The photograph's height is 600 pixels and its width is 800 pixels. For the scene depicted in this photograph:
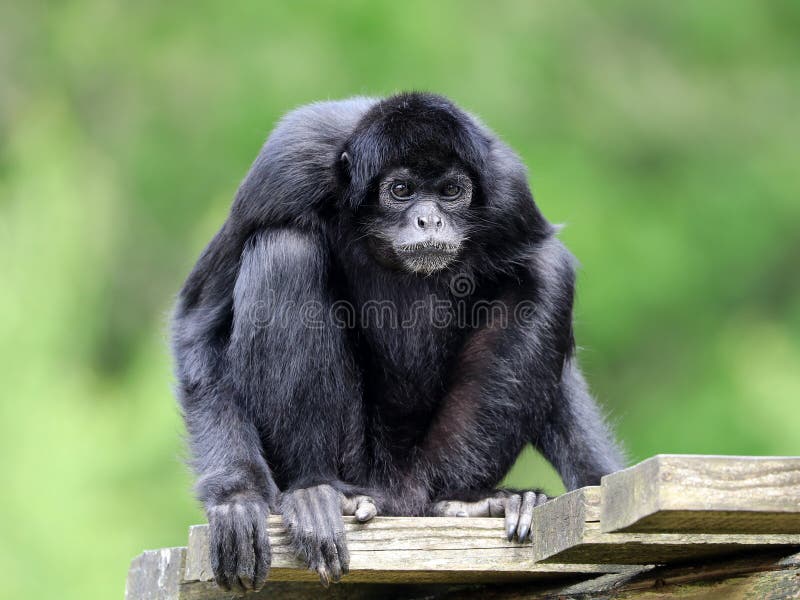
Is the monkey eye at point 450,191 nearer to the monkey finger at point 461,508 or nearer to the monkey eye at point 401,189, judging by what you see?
the monkey eye at point 401,189

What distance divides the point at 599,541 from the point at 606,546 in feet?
0.38

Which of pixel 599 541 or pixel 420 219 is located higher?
pixel 420 219

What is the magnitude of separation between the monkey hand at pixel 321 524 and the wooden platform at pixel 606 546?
0.20 feet

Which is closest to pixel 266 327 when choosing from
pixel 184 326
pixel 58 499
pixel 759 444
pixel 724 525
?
pixel 184 326

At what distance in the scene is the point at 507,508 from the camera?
5.52 m

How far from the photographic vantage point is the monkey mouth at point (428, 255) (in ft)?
22.2

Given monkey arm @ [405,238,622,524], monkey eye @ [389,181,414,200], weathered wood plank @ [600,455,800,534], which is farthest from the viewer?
monkey eye @ [389,181,414,200]

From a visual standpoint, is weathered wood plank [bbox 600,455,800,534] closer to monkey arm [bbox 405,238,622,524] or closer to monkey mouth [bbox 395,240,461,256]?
monkey arm [bbox 405,238,622,524]

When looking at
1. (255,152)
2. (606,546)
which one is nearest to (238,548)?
(606,546)

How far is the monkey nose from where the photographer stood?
681cm

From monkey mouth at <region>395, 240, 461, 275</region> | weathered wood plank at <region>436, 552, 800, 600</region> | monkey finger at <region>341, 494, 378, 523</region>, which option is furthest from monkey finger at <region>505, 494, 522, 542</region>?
monkey mouth at <region>395, 240, 461, 275</region>

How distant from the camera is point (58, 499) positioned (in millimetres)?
13141

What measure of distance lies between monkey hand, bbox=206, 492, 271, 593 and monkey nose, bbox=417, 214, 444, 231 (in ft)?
6.80

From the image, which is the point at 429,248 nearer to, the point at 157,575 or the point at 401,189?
the point at 401,189
